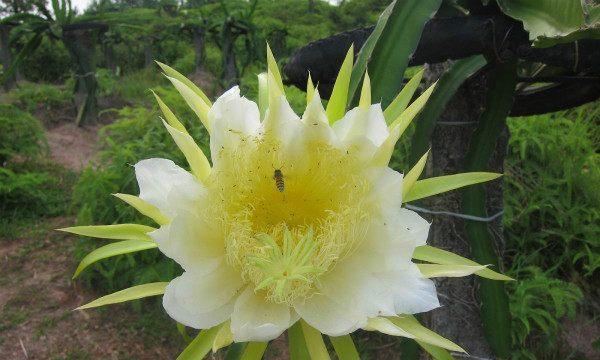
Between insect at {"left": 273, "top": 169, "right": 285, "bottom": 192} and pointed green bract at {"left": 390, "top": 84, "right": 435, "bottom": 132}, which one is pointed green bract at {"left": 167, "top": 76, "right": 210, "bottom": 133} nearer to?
insect at {"left": 273, "top": 169, "right": 285, "bottom": 192}

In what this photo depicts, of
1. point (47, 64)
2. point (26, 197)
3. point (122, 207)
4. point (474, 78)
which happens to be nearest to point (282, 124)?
point (474, 78)

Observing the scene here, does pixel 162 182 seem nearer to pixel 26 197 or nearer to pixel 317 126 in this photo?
pixel 317 126

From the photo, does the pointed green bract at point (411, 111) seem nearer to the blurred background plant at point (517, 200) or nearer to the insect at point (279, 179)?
the insect at point (279, 179)

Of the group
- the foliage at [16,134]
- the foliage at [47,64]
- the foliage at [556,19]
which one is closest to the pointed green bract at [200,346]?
the foliage at [556,19]

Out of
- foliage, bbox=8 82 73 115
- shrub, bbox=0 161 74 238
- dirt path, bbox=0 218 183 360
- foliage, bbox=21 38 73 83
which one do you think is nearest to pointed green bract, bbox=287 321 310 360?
dirt path, bbox=0 218 183 360

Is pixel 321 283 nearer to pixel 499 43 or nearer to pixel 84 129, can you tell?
pixel 499 43

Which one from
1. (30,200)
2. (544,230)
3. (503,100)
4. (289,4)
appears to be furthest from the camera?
(289,4)

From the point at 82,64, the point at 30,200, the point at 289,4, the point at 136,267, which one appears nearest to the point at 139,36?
the point at 289,4
